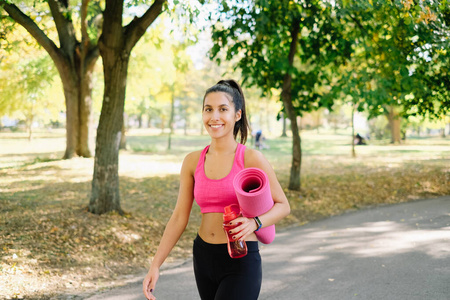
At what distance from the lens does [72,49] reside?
13.6m

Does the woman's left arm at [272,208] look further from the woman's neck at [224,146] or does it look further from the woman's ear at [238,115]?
the woman's ear at [238,115]

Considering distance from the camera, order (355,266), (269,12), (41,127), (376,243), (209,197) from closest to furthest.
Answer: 1. (209,197)
2. (355,266)
3. (376,243)
4. (269,12)
5. (41,127)

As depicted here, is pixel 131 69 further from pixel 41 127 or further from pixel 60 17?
pixel 41 127

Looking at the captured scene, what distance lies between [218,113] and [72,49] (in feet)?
40.9

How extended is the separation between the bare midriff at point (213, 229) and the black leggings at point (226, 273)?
0.10ft

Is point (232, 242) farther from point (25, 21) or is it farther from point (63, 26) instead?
point (63, 26)

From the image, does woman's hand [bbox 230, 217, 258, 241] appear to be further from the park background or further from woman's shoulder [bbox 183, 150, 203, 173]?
the park background

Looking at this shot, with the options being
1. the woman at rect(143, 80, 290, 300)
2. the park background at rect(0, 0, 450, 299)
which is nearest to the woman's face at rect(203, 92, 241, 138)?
the woman at rect(143, 80, 290, 300)

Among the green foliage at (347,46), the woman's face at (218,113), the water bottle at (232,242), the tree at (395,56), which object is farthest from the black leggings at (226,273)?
the tree at (395,56)

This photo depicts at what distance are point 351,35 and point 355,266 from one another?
23.6 feet

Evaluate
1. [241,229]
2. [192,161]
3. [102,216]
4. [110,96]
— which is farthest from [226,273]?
[110,96]

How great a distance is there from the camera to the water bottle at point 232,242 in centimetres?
218

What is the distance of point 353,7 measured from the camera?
966 cm

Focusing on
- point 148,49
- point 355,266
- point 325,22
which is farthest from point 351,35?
point 148,49
